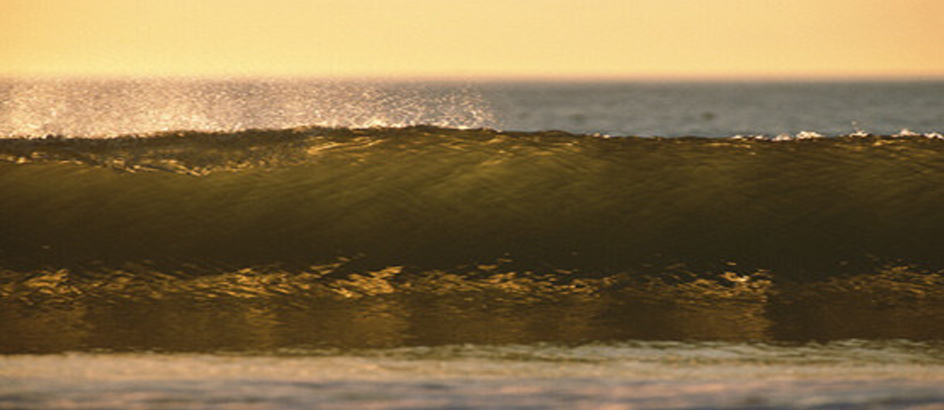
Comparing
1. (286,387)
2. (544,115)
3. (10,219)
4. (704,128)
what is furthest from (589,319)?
(544,115)

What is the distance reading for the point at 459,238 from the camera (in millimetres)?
13148

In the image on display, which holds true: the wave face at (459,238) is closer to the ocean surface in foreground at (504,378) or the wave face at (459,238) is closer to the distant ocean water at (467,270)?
the distant ocean water at (467,270)

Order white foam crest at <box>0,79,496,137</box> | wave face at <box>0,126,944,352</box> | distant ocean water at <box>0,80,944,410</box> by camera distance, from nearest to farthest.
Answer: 1. distant ocean water at <box>0,80,944,410</box>
2. wave face at <box>0,126,944,352</box>
3. white foam crest at <box>0,79,496,137</box>

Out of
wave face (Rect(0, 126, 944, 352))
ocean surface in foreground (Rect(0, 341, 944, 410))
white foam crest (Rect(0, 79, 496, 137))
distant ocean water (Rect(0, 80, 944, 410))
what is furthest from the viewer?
white foam crest (Rect(0, 79, 496, 137))

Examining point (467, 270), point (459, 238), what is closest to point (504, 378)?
point (467, 270)

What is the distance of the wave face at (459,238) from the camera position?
10.9 meters

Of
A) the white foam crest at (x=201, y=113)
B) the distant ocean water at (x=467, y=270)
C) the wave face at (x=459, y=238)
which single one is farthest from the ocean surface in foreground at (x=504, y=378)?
the white foam crest at (x=201, y=113)

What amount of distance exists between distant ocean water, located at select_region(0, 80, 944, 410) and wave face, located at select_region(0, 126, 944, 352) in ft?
0.11

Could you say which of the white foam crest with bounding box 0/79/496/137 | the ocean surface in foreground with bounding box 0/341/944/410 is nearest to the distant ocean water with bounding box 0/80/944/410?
the ocean surface in foreground with bounding box 0/341/944/410

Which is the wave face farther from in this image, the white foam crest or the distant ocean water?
the white foam crest

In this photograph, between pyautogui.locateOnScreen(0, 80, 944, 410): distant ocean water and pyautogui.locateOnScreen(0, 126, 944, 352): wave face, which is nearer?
pyautogui.locateOnScreen(0, 80, 944, 410): distant ocean water

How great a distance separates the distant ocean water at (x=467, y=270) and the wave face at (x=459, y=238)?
1.3 inches

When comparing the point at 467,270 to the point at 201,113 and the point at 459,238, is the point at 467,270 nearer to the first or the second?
the point at 459,238

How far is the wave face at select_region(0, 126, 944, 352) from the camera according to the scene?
1087 cm
